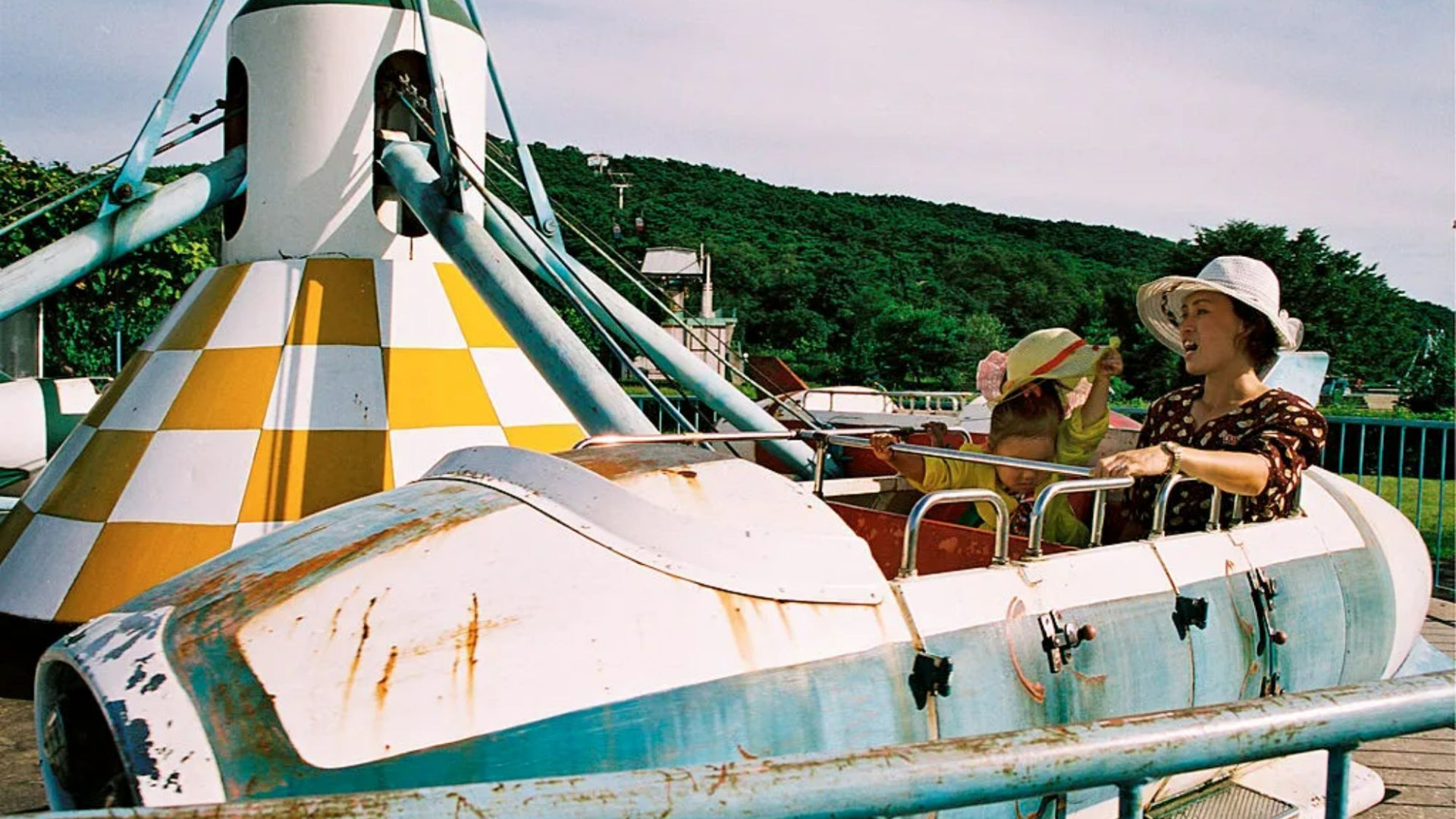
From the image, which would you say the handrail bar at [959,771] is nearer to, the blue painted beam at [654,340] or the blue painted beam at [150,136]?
the blue painted beam at [654,340]

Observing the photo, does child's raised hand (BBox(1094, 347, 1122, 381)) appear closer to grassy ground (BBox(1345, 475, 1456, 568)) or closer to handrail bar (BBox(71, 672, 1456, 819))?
handrail bar (BBox(71, 672, 1456, 819))

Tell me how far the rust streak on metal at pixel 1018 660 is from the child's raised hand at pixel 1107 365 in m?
1.44

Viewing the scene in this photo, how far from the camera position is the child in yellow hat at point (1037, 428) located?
11.9ft

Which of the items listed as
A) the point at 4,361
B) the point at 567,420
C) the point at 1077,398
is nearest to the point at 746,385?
the point at 4,361

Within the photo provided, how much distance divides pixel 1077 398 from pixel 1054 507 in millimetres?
407

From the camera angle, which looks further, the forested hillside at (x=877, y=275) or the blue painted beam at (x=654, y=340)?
the forested hillside at (x=877, y=275)

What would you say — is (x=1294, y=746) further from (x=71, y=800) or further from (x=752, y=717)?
(x=71, y=800)

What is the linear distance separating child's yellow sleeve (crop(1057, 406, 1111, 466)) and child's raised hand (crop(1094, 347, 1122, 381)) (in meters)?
0.13

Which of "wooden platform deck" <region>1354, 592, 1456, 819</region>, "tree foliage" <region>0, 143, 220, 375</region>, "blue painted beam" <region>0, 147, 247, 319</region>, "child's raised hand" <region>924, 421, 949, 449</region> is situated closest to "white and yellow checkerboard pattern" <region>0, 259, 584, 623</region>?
"blue painted beam" <region>0, 147, 247, 319</region>

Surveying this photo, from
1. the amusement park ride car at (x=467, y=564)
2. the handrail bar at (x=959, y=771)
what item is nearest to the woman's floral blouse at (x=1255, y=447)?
the amusement park ride car at (x=467, y=564)

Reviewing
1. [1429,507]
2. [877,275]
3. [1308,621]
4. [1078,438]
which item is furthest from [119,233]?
[877,275]

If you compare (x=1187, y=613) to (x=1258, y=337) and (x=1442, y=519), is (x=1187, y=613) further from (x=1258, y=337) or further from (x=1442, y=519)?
(x=1442, y=519)

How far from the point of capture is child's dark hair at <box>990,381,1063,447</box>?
3801mm

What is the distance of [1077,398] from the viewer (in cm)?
384
